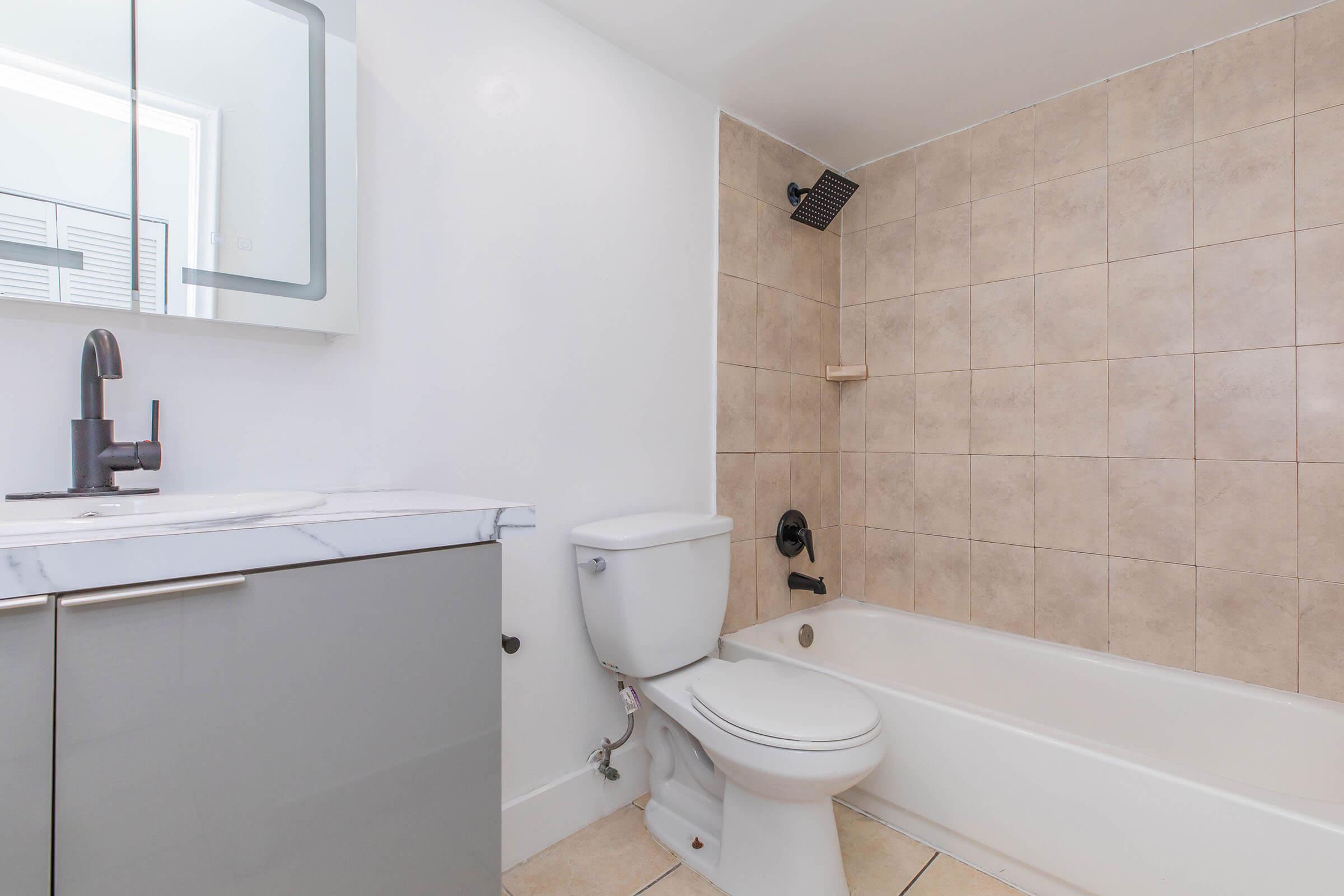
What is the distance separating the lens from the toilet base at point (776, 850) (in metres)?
1.38

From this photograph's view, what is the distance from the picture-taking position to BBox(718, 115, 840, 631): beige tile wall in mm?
2123

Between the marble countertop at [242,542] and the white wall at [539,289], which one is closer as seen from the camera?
the marble countertop at [242,542]

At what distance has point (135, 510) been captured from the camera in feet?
3.05

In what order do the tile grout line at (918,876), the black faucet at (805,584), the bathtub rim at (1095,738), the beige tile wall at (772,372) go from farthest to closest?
1. the black faucet at (805,584)
2. the beige tile wall at (772,372)
3. the tile grout line at (918,876)
4. the bathtub rim at (1095,738)

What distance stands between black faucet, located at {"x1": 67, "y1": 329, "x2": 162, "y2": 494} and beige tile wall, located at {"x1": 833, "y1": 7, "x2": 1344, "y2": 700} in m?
1.64

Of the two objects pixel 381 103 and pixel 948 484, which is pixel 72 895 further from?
pixel 948 484

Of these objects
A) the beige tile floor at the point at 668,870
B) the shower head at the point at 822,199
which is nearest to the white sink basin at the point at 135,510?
the beige tile floor at the point at 668,870

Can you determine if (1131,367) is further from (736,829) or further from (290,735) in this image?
(290,735)

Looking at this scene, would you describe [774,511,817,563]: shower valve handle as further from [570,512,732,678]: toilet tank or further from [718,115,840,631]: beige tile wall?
[570,512,732,678]: toilet tank

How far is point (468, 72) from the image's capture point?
4.82 feet

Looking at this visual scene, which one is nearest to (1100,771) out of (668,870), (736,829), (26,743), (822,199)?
(736,829)

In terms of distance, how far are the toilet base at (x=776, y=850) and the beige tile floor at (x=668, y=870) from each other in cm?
8

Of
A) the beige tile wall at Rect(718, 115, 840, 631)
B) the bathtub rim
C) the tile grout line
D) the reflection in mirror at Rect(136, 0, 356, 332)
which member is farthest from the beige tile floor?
the reflection in mirror at Rect(136, 0, 356, 332)

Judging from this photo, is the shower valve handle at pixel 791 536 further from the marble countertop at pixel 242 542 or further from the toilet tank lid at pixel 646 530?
the marble countertop at pixel 242 542
